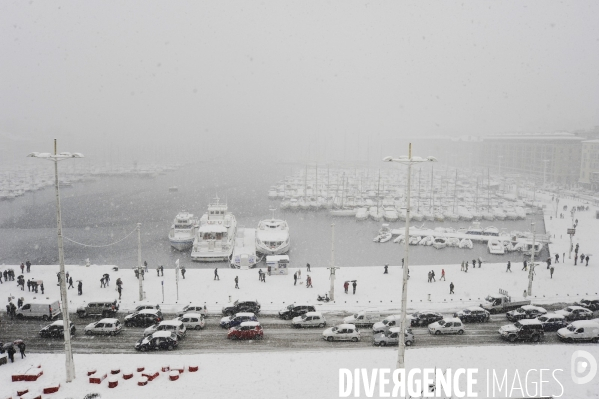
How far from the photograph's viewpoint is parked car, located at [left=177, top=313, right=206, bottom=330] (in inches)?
867

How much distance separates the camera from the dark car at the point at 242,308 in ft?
79.2

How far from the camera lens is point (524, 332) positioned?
2067 cm

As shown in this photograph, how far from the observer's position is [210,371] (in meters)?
17.2

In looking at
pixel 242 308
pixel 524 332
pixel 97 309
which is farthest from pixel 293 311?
pixel 524 332

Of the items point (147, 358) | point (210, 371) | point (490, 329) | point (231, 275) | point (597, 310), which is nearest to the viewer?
point (210, 371)

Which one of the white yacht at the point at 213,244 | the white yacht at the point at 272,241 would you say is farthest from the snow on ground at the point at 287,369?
the white yacht at the point at 272,241

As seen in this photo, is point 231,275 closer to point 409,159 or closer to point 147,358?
point 147,358

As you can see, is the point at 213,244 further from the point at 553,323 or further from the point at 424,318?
the point at 553,323

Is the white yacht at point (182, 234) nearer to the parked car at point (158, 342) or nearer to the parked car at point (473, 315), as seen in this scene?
the parked car at point (158, 342)

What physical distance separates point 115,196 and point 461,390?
85.6m

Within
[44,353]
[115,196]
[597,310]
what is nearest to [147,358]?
[44,353]

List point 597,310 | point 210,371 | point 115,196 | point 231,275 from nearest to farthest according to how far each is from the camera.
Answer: point 210,371
point 597,310
point 231,275
point 115,196

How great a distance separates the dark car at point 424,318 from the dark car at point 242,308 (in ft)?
26.2

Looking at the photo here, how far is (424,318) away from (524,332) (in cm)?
442
